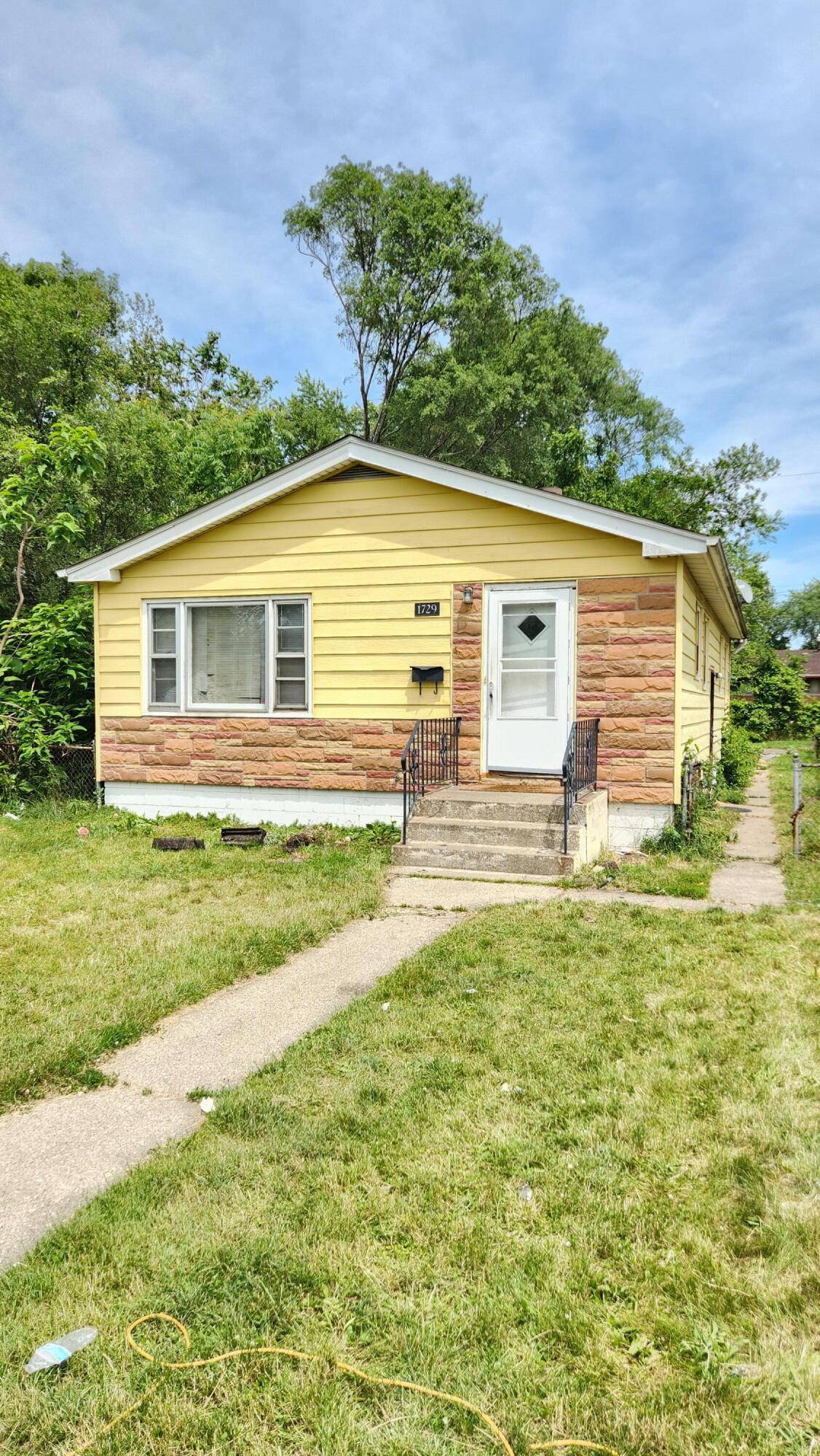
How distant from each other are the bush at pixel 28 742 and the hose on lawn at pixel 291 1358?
943 centimetres

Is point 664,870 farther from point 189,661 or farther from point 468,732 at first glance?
point 189,661

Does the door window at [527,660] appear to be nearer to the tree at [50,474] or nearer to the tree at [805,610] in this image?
the tree at [50,474]

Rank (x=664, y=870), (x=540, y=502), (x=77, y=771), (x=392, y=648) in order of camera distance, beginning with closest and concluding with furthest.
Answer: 1. (x=664, y=870)
2. (x=540, y=502)
3. (x=392, y=648)
4. (x=77, y=771)

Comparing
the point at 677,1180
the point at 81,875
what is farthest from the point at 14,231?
the point at 677,1180

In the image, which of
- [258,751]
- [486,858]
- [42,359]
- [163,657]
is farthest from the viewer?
[42,359]

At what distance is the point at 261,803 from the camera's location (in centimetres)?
960

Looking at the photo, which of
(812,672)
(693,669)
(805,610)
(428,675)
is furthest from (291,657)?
(805,610)

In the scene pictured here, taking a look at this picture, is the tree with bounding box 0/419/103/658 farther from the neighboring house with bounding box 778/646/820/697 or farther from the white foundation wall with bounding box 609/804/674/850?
the neighboring house with bounding box 778/646/820/697

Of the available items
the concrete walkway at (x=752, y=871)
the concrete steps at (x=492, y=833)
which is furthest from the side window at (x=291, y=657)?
the concrete walkway at (x=752, y=871)

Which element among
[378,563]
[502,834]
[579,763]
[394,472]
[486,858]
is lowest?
[486,858]

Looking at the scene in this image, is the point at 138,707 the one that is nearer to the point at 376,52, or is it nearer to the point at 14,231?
the point at 376,52

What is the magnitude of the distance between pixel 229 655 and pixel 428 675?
2.60 m

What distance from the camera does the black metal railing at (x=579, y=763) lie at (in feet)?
22.5

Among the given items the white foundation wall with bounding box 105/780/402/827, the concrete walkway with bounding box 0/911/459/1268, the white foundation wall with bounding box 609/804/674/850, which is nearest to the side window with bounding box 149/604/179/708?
the white foundation wall with bounding box 105/780/402/827
